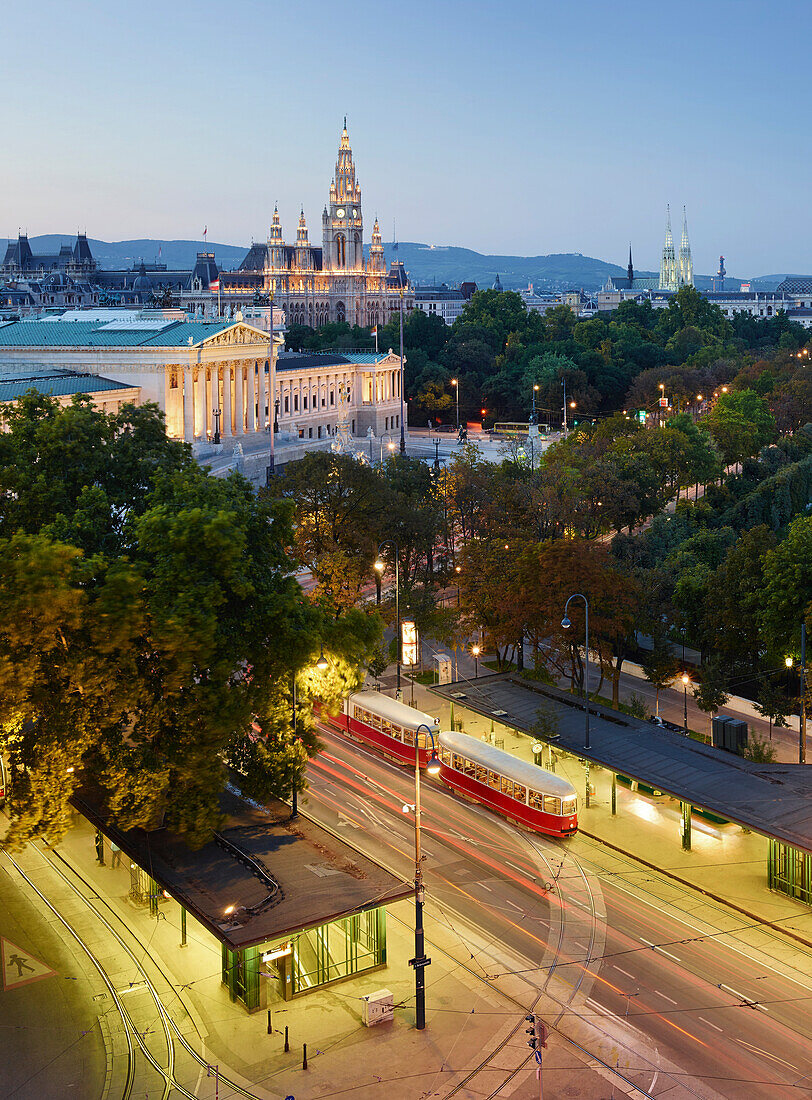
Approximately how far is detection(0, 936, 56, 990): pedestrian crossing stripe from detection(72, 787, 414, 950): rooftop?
155 inches

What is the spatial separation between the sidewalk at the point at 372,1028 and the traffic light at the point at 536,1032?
262 mm

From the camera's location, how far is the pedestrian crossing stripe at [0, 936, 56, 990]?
33719 millimetres

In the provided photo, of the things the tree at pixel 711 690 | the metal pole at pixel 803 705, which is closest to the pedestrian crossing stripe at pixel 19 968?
the metal pole at pixel 803 705

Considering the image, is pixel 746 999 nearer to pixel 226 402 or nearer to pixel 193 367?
pixel 193 367

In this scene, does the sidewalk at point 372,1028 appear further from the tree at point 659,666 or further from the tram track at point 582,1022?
the tree at point 659,666

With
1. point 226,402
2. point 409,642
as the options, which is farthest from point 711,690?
point 226,402

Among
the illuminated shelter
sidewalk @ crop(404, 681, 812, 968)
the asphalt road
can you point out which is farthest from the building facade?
the illuminated shelter

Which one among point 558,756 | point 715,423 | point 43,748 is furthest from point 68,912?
point 715,423

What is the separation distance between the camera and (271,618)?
118 ft

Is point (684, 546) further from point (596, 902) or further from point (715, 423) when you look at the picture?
point (715, 423)

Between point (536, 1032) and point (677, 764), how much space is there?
44.6ft

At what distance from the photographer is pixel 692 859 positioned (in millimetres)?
40281

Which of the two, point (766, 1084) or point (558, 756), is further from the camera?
point (558, 756)

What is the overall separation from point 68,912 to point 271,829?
23.2 feet
